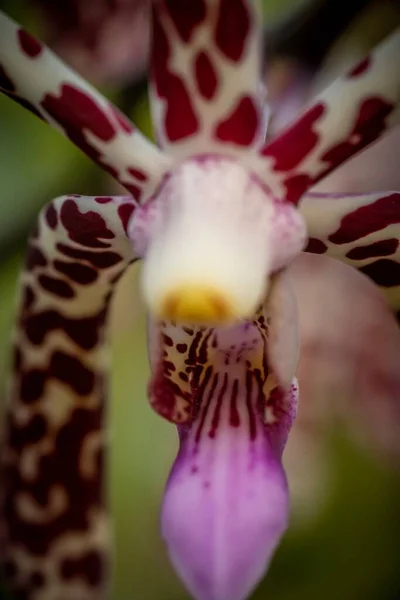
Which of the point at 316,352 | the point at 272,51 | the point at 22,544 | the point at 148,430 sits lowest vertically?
the point at 22,544

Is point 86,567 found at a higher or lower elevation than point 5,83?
lower

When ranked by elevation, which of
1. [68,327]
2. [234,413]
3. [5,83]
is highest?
[5,83]

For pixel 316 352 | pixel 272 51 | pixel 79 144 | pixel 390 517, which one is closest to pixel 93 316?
pixel 79 144

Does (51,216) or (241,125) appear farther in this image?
(51,216)

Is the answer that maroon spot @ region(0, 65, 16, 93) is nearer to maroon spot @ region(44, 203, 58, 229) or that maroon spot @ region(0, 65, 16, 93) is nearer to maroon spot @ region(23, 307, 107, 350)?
maroon spot @ region(44, 203, 58, 229)

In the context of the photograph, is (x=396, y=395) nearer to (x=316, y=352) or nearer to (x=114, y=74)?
(x=316, y=352)

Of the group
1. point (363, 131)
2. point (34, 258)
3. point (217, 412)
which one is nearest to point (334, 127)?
point (363, 131)

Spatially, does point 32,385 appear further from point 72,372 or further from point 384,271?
point 384,271
